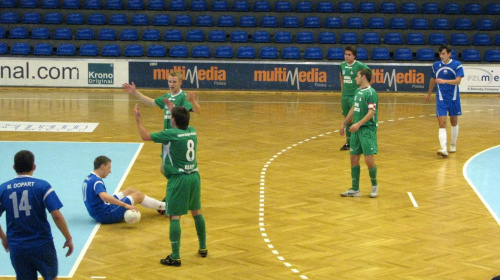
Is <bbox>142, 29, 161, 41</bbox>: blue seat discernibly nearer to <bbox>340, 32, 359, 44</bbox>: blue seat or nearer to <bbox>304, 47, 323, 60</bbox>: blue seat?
<bbox>304, 47, 323, 60</bbox>: blue seat

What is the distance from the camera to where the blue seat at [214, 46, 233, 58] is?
24156 mm

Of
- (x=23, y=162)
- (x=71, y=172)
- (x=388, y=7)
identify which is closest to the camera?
(x=23, y=162)

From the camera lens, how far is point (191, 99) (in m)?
9.12

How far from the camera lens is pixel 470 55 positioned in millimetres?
24656

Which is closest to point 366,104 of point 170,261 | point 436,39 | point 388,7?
point 170,261

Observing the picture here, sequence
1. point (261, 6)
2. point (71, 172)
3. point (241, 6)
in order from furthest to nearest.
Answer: point (241, 6) → point (261, 6) → point (71, 172)

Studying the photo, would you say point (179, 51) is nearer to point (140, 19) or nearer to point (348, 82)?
point (140, 19)

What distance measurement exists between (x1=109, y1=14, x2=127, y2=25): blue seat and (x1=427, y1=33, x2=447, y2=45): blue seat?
10723mm

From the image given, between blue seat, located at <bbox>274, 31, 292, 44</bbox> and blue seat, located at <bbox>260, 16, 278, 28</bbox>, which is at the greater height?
blue seat, located at <bbox>260, 16, 278, 28</bbox>

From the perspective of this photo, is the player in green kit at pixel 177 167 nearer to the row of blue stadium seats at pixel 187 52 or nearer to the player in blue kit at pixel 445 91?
the player in blue kit at pixel 445 91

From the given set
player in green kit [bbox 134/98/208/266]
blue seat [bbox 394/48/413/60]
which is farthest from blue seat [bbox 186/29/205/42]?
player in green kit [bbox 134/98/208/266]

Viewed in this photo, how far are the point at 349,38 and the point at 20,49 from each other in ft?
36.4

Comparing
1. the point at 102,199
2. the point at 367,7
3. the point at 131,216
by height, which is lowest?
the point at 131,216

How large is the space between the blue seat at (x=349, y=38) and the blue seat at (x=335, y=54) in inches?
31.7
